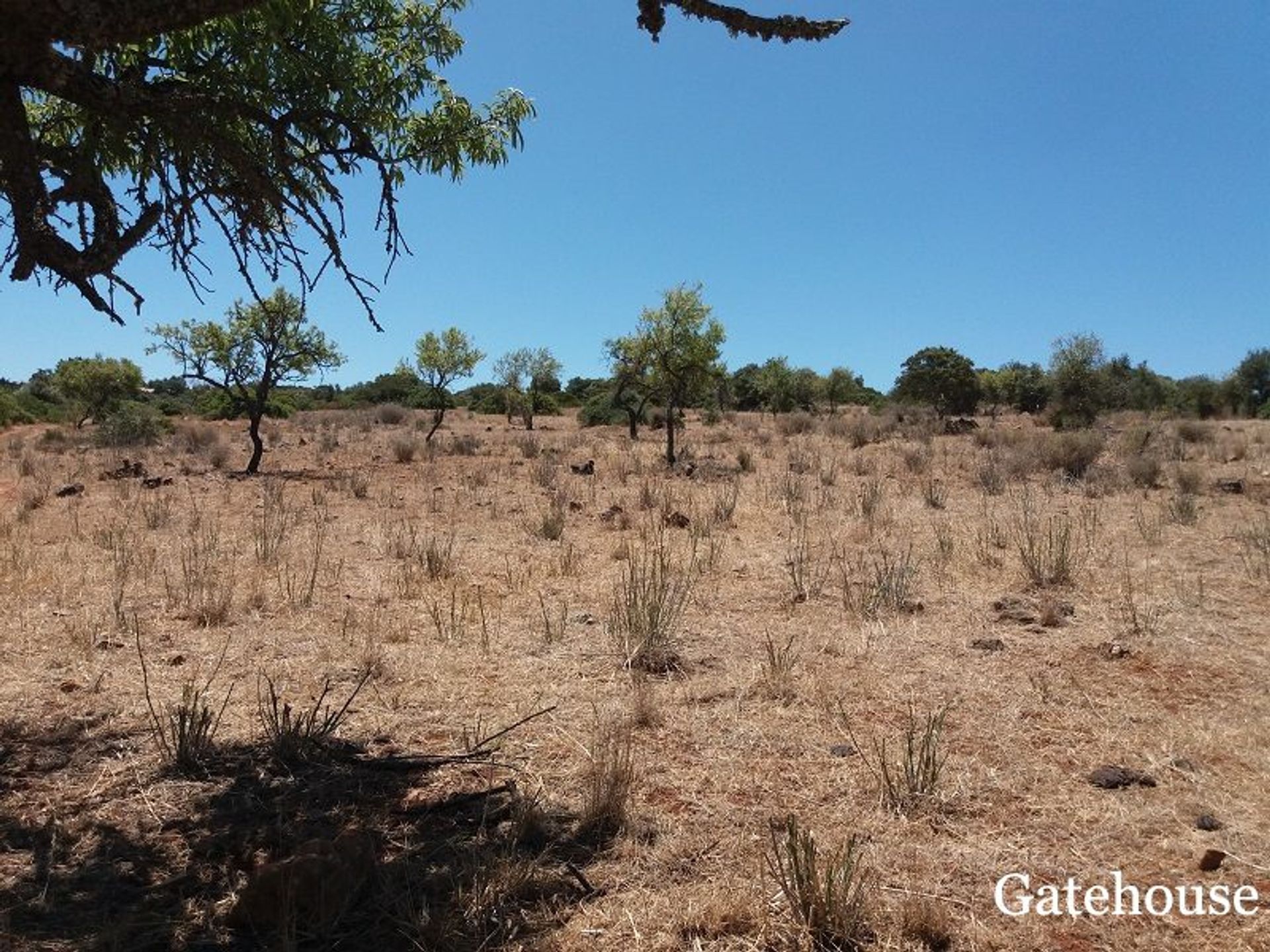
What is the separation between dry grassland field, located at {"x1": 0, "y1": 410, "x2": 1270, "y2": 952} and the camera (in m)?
2.83

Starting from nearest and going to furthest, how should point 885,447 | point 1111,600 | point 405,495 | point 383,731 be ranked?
1. point 383,731
2. point 1111,600
3. point 405,495
4. point 885,447

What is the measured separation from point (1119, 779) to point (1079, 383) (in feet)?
93.5

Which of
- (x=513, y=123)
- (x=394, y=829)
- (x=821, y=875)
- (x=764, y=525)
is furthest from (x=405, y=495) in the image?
(x=821, y=875)

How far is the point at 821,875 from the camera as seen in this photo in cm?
295

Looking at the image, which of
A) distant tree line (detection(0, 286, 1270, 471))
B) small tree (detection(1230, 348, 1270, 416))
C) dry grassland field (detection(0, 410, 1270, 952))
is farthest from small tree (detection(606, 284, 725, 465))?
small tree (detection(1230, 348, 1270, 416))

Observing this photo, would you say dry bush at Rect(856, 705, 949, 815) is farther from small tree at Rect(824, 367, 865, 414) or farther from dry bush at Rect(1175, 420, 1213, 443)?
small tree at Rect(824, 367, 865, 414)

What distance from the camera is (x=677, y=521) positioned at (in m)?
10.8

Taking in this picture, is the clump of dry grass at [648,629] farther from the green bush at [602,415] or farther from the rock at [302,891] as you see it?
the green bush at [602,415]

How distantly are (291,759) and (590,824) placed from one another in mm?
1590

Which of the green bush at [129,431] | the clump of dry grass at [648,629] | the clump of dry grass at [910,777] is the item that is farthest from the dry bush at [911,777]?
the green bush at [129,431]

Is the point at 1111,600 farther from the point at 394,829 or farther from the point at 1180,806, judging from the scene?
the point at 394,829

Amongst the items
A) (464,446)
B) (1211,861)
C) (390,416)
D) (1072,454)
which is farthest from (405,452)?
(1211,861)

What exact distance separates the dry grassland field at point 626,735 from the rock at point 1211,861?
31 mm

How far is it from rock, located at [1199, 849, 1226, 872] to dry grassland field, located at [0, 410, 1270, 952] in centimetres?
3
